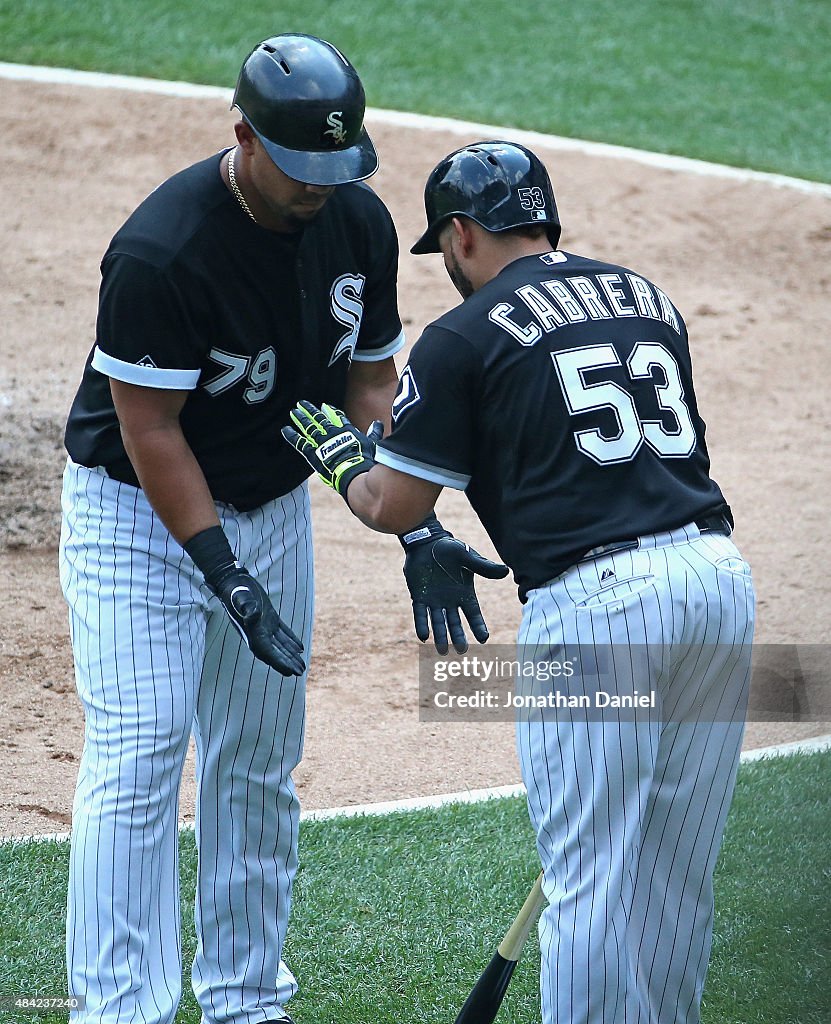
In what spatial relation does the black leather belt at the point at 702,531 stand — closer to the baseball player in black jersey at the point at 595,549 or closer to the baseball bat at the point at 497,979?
the baseball player in black jersey at the point at 595,549

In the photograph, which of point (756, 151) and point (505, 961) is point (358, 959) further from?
point (756, 151)

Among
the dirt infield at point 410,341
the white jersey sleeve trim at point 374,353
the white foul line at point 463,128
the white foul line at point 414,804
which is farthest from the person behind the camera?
the white foul line at point 463,128

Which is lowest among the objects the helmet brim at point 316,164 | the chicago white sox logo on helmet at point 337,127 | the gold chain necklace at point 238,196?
the gold chain necklace at point 238,196

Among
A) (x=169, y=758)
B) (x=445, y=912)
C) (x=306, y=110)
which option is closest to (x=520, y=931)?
(x=445, y=912)

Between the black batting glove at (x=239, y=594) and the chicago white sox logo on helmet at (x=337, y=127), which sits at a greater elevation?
the chicago white sox logo on helmet at (x=337, y=127)

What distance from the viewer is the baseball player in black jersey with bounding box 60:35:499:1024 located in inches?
110

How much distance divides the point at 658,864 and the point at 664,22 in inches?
569

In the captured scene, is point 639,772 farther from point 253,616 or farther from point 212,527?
point 212,527

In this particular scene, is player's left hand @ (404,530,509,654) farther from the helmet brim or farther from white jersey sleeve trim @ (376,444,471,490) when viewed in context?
the helmet brim

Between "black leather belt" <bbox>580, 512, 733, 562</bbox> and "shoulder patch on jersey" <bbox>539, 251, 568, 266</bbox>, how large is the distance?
1.94 ft

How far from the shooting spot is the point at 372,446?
10.2ft

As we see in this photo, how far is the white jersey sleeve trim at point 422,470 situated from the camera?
107 inches

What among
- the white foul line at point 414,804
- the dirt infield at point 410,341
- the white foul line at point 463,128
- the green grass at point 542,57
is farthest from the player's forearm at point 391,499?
the green grass at point 542,57

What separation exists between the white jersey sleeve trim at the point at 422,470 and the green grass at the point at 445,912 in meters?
1.45
